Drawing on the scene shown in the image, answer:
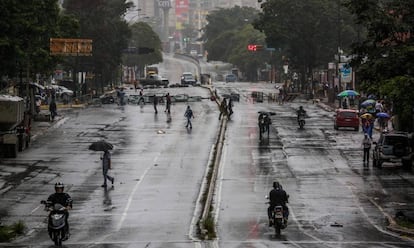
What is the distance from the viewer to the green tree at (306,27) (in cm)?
12344

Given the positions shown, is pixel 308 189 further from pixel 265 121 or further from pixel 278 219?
pixel 265 121

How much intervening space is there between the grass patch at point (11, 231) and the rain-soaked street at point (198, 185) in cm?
37

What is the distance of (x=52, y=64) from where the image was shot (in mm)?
83500

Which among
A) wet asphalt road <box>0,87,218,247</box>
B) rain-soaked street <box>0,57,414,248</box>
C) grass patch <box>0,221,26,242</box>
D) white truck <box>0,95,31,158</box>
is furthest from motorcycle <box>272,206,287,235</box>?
white truck <box>0,95,31,158</box>

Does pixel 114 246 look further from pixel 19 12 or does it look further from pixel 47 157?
pixel 19 12

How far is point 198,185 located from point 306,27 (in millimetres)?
85040

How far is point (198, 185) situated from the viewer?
4169 centimetres

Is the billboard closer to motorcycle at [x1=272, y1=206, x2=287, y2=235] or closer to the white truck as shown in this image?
the white truck

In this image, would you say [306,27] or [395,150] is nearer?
[395,150]

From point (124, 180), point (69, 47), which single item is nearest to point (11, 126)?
point (124, 180)

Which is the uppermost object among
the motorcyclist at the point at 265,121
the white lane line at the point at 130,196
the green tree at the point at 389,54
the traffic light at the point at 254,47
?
the traffic light at the point at 254,47

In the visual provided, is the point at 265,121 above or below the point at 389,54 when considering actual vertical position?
below

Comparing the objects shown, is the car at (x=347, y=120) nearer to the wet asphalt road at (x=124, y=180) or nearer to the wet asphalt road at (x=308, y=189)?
the wet asphalt road at (x=308, y=189)

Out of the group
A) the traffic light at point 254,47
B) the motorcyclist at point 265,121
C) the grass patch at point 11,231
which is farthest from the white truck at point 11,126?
the traffic light at point 254,47
